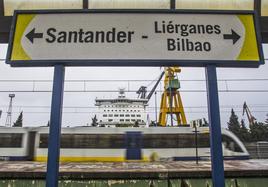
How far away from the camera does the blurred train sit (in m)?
13.3

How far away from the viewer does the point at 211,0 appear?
98.2 inches

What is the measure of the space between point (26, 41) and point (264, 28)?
235 centimetres

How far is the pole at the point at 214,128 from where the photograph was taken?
1.81 m

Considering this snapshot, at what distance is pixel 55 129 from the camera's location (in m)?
1.83

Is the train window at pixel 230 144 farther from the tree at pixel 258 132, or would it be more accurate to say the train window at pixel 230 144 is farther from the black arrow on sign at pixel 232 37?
the tree at pixel 258 132

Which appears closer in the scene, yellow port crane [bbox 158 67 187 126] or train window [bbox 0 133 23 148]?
train window [bbox 0 133 23 148]

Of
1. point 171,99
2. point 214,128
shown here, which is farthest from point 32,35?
point 171,99

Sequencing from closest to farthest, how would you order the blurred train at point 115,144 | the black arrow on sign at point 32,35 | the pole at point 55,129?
the pole at point 55,129
the black arrow on sign at point 32,35
the blurred train at point 115,144

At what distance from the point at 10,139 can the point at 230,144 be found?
1240cm

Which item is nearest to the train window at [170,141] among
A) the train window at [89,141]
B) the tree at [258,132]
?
the train window at [89,141]

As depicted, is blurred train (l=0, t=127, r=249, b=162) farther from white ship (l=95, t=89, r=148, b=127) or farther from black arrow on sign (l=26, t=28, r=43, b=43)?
white ship (l=95, t=89, r=148, b=127)

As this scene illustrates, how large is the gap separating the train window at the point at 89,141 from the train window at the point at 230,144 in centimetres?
575

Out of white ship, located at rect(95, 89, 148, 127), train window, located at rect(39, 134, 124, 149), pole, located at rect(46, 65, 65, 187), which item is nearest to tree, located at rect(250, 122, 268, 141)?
white ship, located at rect(95, 89, 148, 127)

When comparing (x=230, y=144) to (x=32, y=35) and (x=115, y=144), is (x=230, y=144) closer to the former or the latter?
(x=115, y=144)
